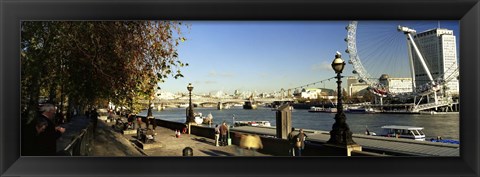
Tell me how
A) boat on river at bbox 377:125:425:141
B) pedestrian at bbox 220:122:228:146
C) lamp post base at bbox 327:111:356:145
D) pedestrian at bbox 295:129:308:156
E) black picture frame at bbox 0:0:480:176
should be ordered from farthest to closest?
boat on river at bbox 377:125:425:141
pedestrian at bbox 220:122:228:146
pedestrian at bbox 295:129:308:156
lamp post base at bbox 327:111:356:145
black picture frame at bbox 0:0:480:176

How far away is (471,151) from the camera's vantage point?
18.9 feet

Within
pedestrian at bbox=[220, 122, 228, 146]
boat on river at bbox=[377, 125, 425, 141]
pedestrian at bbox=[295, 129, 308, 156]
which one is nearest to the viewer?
pedestrian at bbox=[295, 129, 308, 156]

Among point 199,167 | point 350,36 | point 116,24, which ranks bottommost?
point 199,167

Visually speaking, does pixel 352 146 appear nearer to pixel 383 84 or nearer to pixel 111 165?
pixel 111 165

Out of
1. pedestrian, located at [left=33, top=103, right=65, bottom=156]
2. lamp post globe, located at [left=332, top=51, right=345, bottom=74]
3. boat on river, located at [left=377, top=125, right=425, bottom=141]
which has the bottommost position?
boat on river, located at [left=377, top=125, right=425, bottom=141]

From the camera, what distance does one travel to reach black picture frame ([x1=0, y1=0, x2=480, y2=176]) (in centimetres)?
528

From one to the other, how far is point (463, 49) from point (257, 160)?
3747mm

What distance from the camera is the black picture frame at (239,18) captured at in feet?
17.3

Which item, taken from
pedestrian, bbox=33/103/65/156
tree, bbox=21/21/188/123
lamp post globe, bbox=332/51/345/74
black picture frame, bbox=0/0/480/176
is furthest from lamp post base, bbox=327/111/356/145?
pedestrian, bbox=33/103/65/156

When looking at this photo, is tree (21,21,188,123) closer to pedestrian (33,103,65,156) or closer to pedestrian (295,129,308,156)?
pedestrian (33,103,65,156)

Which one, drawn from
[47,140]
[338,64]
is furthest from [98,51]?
[338,64]

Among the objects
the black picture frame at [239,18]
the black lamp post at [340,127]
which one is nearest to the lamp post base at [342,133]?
the black lamp post at [340,127]

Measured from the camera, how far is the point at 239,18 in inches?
210
